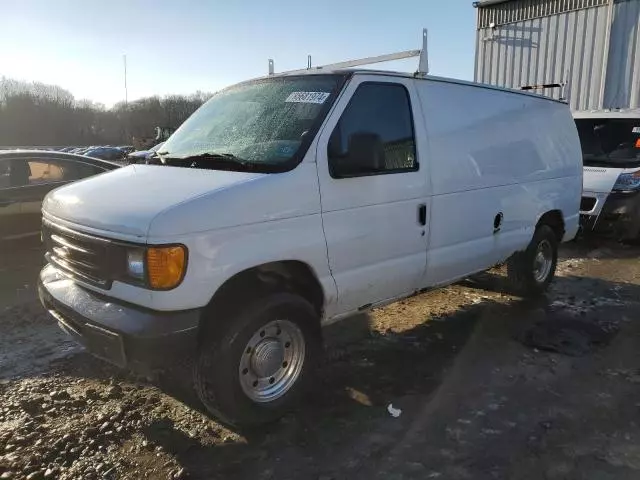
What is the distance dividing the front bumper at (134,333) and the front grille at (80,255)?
138mm

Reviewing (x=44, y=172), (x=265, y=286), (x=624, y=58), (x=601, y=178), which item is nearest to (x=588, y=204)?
(x=601, y=178)

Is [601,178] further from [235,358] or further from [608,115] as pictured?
[235,358]

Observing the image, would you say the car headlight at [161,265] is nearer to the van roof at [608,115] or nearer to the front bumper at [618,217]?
the front bumper at [618,217]

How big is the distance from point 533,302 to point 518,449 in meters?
3.04

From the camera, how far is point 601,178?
8086mm

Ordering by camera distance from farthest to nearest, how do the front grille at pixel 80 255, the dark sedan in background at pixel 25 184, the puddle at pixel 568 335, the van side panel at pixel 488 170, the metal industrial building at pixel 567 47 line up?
the metal industrial building at pixel 567 47
the dark sedan in background at pixel 25 184
the puddle at pixel 568 335
the van side panel at pixel 488 170
the front grille at pixel 80 255

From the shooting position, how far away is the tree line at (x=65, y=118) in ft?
235

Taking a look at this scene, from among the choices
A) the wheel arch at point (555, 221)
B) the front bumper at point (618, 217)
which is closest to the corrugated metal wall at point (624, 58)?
the front bumper at point (618, 217)

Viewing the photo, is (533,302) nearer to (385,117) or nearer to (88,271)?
(385,117)

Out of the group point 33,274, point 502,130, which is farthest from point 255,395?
point 33,274

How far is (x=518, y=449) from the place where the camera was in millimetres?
3055

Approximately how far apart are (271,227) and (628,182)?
6.85 meters

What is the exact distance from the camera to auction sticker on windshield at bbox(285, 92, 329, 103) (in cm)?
355

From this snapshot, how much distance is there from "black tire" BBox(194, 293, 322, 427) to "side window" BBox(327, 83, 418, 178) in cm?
91
